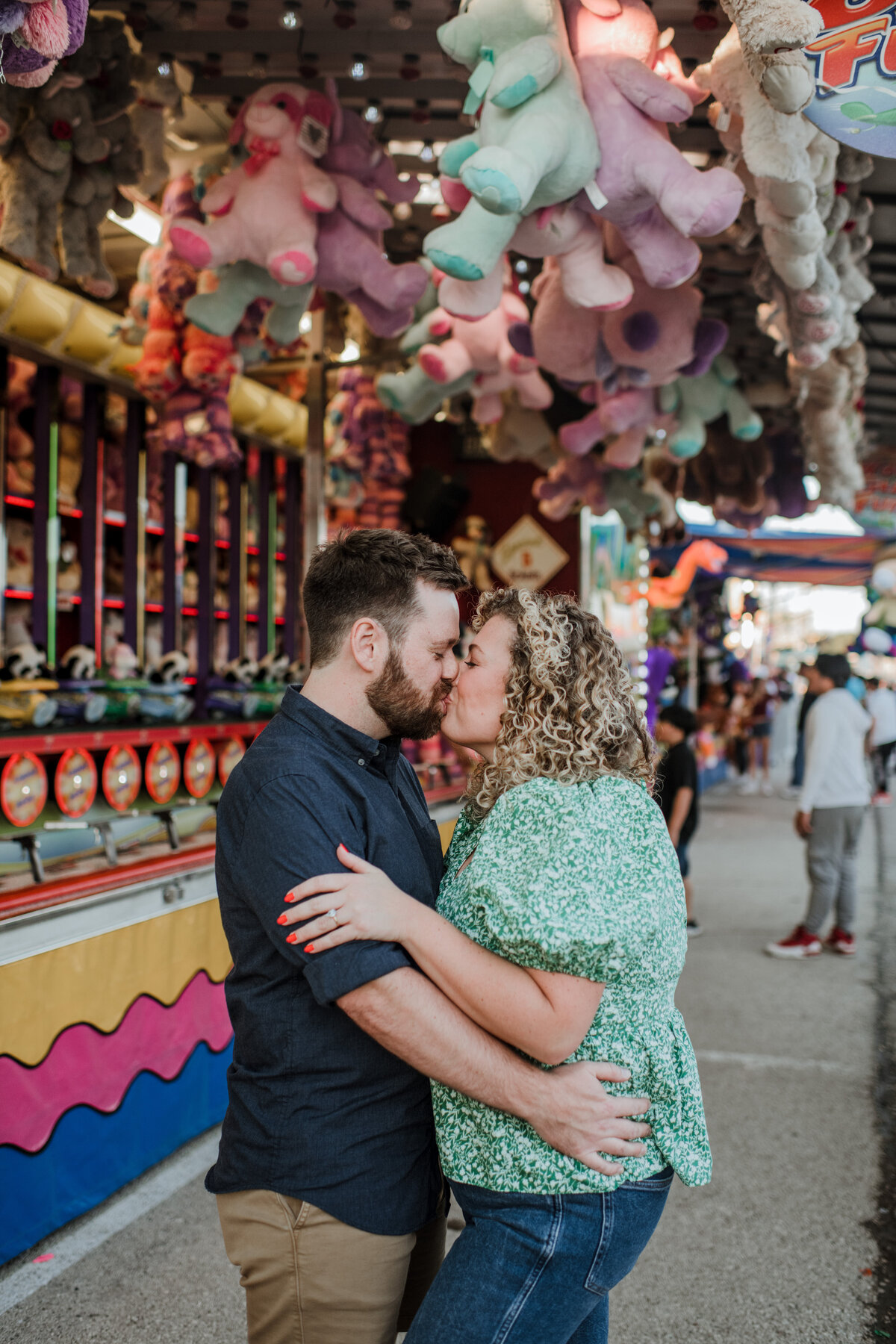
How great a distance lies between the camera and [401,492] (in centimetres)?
726

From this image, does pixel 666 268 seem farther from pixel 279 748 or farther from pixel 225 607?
pixel 225 607

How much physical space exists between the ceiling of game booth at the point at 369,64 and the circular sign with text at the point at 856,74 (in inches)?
32.3

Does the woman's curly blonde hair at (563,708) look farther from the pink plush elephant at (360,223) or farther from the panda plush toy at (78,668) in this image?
the panda plush toy at (78,668)

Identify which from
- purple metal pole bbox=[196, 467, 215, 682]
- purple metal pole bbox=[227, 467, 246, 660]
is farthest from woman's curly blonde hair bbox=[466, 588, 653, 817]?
purple metal pole bbox=[227, 467, 246, 660]

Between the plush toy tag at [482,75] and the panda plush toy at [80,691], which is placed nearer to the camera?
the plush toy tag at [482,75]

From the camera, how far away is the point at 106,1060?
2785mm

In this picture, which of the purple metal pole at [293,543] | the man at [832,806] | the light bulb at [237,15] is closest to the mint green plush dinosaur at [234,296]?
the light bulb at [237,15]

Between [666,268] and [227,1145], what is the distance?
2.40 metres

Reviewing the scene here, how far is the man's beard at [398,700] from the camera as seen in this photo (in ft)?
5.10

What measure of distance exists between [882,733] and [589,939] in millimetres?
13709

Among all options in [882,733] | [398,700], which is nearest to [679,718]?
[398,700]

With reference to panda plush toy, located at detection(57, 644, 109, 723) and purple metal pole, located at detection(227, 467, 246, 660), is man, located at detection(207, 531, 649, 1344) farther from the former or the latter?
purple metal pole, located at detection(227, 467, 246, 660)

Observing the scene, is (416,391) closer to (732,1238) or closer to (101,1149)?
(101,1149)

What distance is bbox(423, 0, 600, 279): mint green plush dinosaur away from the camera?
2383 mm
